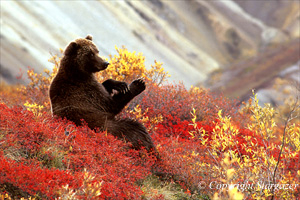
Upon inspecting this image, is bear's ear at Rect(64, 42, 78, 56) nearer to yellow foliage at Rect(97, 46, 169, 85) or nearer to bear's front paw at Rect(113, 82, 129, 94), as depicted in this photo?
bear's front paw at Rect(113, 82, 129, 94)

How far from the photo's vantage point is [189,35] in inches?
2094

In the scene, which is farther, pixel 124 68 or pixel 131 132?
pixel 124 68

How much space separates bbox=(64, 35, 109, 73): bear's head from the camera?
18.3 ft

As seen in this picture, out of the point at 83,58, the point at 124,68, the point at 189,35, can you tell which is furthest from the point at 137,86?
the point at 189,35

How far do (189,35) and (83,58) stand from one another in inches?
1925

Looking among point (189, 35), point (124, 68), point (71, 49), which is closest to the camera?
point (71, 49)

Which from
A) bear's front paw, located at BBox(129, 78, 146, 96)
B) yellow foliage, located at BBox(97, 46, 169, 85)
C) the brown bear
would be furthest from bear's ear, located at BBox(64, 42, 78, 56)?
yellow foliage, located at BBox(97, 46, 169, 85)

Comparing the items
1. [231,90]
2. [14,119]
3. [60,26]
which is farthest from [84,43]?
[231,90]

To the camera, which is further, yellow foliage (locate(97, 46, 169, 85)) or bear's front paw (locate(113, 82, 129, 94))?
yellow foliage (locate(97, 46, 169, 85))

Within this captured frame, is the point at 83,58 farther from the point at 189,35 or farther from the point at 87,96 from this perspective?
the point at 189,35

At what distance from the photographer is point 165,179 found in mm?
5789

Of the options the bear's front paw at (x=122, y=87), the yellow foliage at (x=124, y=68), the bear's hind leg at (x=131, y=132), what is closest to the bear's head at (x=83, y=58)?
the bear's front paw at (x=122, y=87)

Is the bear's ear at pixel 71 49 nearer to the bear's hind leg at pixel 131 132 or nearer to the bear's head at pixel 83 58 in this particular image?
the bear's head at pixel 83 58

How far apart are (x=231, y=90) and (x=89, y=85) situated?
93.2ft
